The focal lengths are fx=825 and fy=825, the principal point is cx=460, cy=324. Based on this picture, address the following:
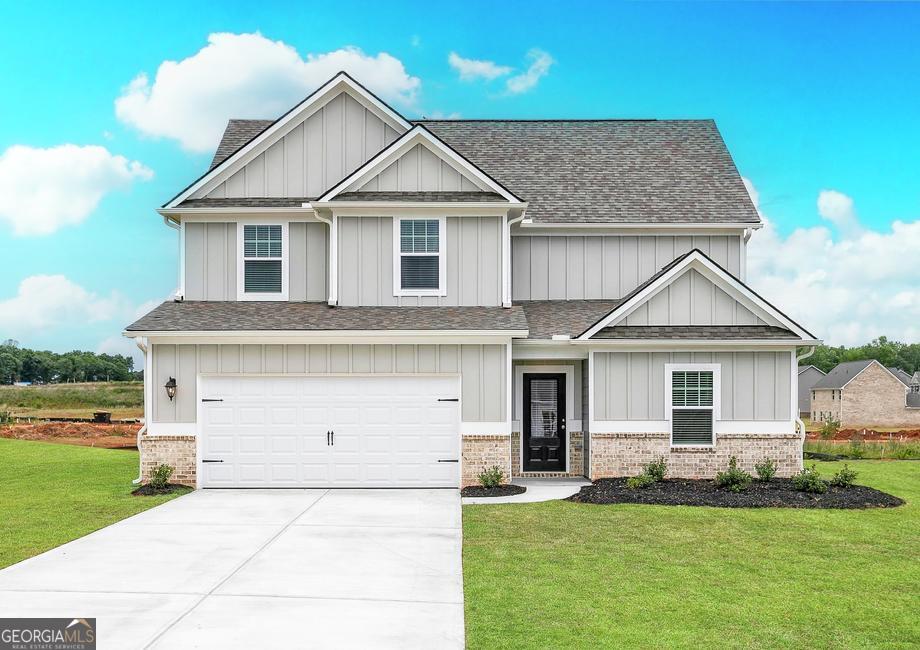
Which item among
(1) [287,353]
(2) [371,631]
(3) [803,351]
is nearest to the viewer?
(2) [371,631]

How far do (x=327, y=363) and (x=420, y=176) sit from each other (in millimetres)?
4181

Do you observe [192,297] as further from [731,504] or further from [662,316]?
[731,504]

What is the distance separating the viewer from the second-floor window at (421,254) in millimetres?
16453

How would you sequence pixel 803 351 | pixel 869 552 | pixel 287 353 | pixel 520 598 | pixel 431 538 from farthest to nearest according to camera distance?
1. pixel 803 351
2. pixel 287 353
3. pixel 431 538
4. pixel 869 552
5. pixel 520 598

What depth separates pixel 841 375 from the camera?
2689 inches

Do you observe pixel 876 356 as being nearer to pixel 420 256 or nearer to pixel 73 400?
pixel 73 400

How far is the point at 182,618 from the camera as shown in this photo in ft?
24.0

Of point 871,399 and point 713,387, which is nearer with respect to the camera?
point 713,387

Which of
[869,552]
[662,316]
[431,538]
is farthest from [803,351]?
[431,538]

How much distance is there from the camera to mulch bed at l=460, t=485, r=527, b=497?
48.0ft

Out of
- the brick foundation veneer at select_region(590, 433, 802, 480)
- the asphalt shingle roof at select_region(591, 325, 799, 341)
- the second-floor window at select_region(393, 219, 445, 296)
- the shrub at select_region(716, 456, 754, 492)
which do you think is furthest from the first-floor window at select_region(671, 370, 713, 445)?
the second-floor window at select_region(393, 219, 445, 296)

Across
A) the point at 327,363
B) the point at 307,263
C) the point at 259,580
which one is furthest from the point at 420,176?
the point at 259,580

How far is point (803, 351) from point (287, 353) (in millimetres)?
10335

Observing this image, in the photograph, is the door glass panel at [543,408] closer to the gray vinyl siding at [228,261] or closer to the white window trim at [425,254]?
the white window trim at [425,254]
